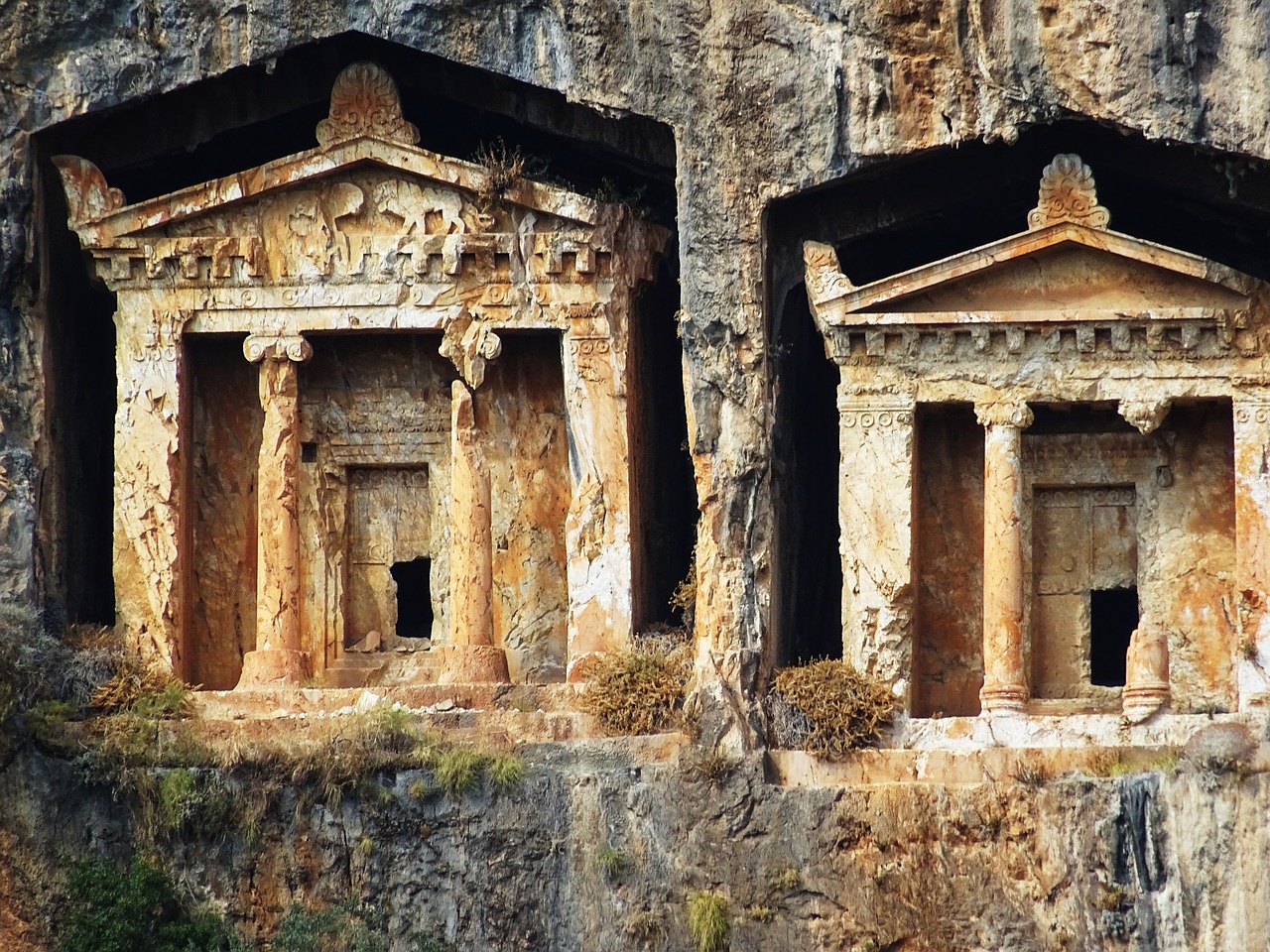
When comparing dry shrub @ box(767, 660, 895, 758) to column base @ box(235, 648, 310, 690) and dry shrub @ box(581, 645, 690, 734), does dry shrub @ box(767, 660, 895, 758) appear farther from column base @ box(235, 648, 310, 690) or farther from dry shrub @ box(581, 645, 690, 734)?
column base @ box(235, 648, 310, 690)

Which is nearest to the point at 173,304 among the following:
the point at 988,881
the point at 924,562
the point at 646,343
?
the point at 646,343

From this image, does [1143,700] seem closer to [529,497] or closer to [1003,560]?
[1003,560]

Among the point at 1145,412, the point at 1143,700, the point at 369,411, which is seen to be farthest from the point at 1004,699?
the point at 369,411

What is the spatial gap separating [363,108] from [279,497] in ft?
11.2

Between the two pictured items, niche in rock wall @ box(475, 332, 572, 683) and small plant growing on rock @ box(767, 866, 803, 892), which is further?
niche in rock wall @ box(475, 332, 572, 683)

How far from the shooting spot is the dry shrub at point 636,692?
1249 inches

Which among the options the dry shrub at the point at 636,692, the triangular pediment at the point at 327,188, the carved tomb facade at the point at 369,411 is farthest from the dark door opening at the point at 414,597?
the triangular pediment at the point at 327,188

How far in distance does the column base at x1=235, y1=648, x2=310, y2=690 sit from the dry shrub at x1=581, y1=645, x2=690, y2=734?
2.57 metres

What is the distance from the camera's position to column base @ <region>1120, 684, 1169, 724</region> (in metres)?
31.4

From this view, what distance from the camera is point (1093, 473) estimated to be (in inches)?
1303

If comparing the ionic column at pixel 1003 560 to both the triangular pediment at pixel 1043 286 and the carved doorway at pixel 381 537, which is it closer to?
the triangular pediment at pixel 1043 286

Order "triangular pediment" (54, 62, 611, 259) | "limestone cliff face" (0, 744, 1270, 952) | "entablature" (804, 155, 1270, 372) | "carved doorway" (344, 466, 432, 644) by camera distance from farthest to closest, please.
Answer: "carved doorway" (344, 466, 432, 644), "triangular pediment" (54, 62, 611, 259), "entablature" (804, 155, 1270, 372), "limestone cliff face" (0, 744, 1270, 952)

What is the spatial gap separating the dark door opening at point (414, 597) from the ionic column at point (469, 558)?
3.40ft

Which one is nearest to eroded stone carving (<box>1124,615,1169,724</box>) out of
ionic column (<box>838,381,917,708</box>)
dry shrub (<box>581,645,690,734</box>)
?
ionic column (<box>838,381,917,708</box>)
